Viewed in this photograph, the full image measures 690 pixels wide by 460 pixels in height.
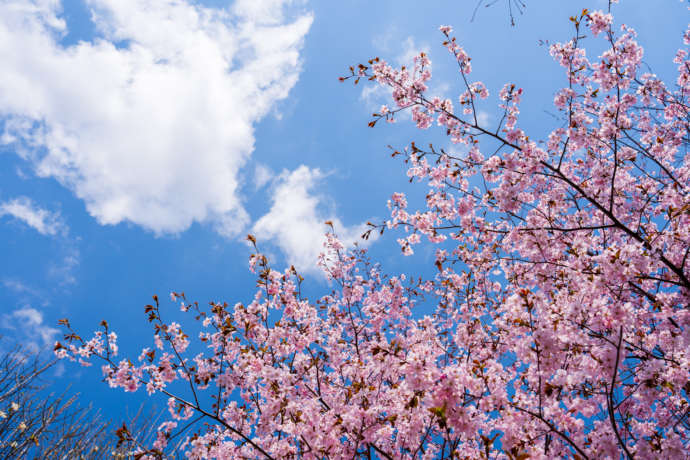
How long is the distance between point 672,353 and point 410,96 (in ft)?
19.0

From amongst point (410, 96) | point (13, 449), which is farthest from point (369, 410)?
point (13, 449)

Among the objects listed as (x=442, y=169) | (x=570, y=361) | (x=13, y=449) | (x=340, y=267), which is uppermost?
(x=442, y=169)

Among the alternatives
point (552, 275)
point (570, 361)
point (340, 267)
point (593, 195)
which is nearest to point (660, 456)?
point (570, 361)

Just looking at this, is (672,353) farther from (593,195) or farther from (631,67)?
(631,67)

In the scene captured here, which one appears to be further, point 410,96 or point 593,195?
point 410,96

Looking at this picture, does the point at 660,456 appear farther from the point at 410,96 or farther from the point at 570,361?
the point at 410,96

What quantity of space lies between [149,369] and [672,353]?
7.86 meters

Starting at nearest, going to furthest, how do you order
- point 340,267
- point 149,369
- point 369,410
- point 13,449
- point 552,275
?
1. point 369,410
2. point 149,369
3. point 552,275
4. point 340,267
5. point 13,449

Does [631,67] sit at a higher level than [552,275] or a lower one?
higher

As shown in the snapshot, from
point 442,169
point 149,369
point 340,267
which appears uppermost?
point 442,169

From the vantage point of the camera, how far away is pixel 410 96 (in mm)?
6695

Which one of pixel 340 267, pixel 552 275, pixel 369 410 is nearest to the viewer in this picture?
pixel 369 410

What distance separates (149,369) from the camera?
18.3 feet

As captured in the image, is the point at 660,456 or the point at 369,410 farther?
the point at 369,410
